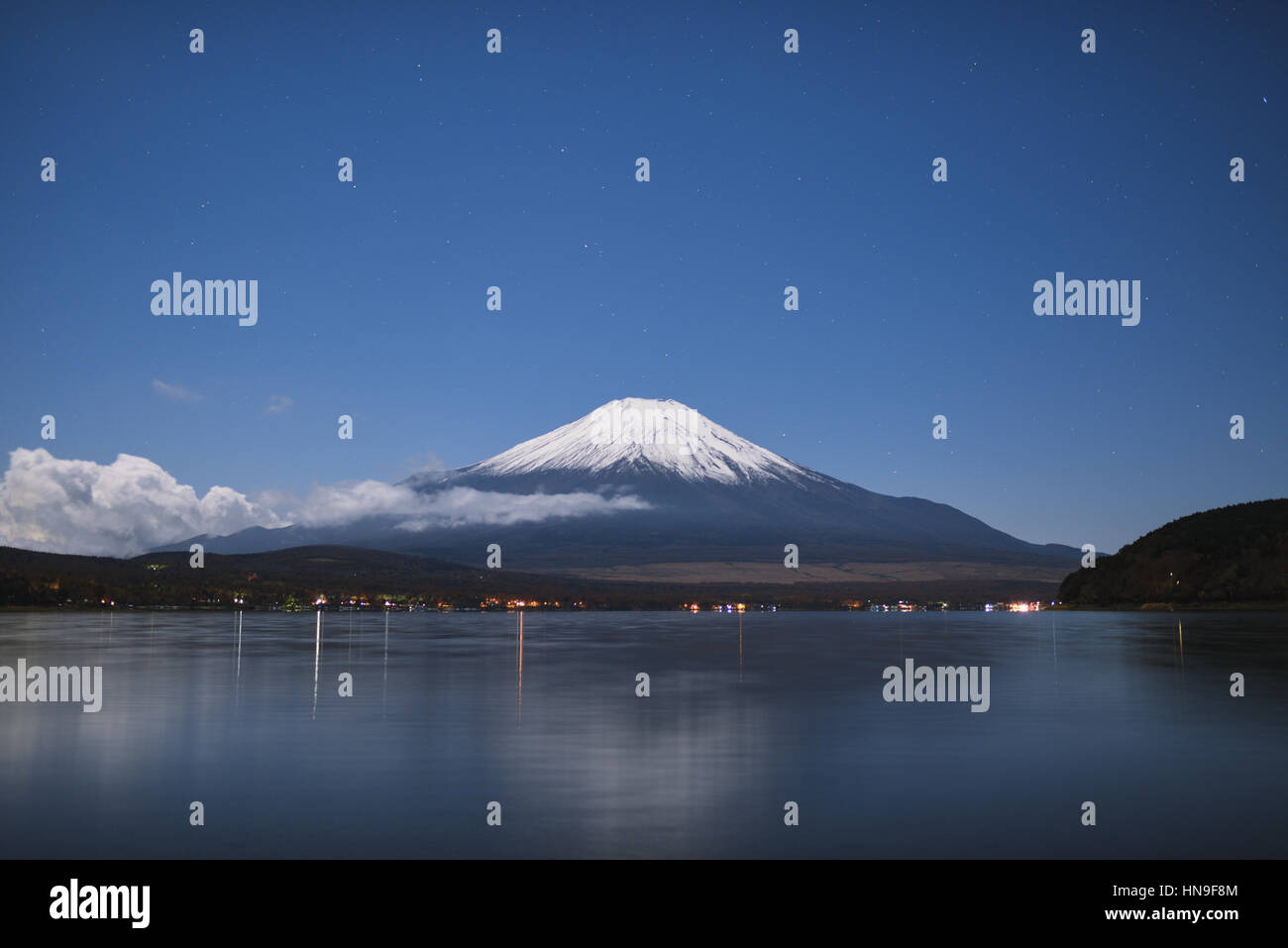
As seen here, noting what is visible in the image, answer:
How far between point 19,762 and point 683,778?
13869mm

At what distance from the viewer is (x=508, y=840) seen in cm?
1625

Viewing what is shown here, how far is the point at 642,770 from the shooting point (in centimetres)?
2275

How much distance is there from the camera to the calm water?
1641 cm

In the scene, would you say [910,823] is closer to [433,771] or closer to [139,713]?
[433,771]

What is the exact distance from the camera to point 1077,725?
31.4 metres

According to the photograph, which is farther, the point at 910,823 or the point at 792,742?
the point at 792,742

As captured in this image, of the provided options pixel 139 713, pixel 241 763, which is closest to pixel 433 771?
pixel 241 763

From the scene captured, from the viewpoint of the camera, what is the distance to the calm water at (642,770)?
16.4 m
